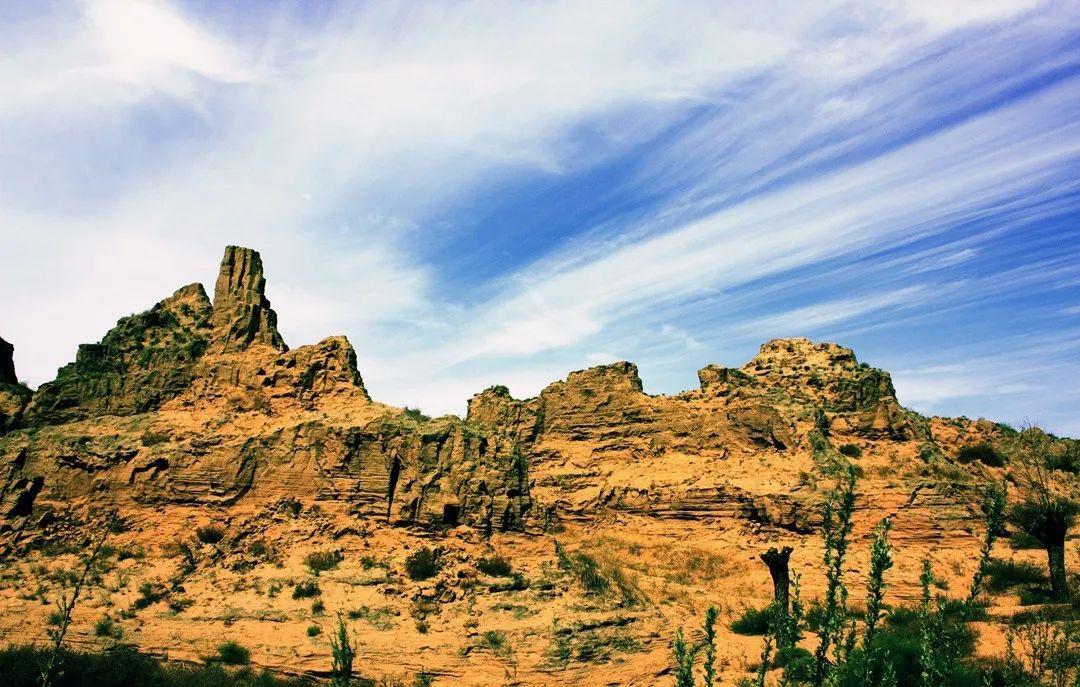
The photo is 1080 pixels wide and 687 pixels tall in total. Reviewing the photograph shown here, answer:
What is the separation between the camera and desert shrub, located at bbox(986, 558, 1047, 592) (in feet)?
71.4

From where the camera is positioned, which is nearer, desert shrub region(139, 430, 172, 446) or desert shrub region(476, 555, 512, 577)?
desert shrub region(476, 555, 512, 577)

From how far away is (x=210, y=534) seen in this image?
885 inches

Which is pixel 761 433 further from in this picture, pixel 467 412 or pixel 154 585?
pixel 154 585

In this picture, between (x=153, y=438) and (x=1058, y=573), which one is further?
(x=153, y=438)

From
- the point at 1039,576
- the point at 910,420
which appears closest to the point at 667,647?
the point at 1039,576

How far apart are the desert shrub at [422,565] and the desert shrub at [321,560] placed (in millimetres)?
2378

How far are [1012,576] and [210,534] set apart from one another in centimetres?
2866

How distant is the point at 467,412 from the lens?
149 feet

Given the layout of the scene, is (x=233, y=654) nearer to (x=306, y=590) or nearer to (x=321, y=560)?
(x=306, y=590)

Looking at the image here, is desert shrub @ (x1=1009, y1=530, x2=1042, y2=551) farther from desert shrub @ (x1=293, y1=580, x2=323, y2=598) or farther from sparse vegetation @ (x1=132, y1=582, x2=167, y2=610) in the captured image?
sparse vegetation @ (x1=132, y1=582, x2=167, y2=610)

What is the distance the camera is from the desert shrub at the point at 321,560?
2045 cm

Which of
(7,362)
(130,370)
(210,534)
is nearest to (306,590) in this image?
(210,534)

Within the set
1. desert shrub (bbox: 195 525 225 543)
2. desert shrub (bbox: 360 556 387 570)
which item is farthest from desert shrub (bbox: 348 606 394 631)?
desert shrub (bbox: 195 525 225 543)

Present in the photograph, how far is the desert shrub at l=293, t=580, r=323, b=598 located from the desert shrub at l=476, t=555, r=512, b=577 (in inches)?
199
